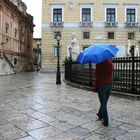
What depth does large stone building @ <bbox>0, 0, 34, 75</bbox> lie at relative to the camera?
113ft

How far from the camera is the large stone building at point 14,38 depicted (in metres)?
34.5

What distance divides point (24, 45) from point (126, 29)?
17.8 m

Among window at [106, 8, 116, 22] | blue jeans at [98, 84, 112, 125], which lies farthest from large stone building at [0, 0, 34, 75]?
blue jeans at [98, 84, 112, 125]

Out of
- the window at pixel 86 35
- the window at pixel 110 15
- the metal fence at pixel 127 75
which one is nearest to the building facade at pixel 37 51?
the window at pixel 86 35

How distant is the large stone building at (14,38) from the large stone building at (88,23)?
4.23 meters

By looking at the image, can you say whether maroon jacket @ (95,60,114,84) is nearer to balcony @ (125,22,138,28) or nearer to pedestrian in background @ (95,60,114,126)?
pedestrian in background @ (95,60,114,126)

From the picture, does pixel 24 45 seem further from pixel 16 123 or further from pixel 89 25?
pixel 16 123

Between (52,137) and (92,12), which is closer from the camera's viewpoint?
(52,137)

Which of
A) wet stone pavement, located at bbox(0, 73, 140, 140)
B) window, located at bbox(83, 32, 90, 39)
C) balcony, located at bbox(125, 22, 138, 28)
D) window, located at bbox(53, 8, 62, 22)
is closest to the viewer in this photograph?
wet stone pavement, located at bbox(0, 73, 140, 140)

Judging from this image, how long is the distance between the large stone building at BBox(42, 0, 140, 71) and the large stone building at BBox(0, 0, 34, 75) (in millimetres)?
4226

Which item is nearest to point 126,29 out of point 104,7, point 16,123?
point 104,7

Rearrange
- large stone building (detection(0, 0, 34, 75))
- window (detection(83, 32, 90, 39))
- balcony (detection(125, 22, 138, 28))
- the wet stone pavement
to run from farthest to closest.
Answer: window (detection(83, 32, 90, 39)) → balcony (detection(125, 22, 138, 28)) → large stone building (detection(0, 0, 34, 75)) → the wet stone pavement

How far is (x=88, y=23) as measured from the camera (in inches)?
1590

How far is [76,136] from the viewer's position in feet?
18.8
